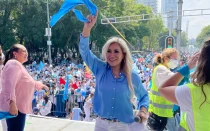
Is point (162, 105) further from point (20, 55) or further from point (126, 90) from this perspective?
point (20, 55)

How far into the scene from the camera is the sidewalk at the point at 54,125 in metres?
4.80

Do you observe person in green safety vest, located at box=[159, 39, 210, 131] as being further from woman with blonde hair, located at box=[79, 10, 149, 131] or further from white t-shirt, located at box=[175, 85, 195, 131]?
woman with blonde hair, located at box=[79, 10, 149, 131]

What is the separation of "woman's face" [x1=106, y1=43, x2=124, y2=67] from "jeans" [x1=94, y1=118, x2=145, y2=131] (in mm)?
515

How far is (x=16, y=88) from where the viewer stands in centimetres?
300

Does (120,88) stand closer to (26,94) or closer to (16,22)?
(26,94)

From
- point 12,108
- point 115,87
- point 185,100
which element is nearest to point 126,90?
point 115,87

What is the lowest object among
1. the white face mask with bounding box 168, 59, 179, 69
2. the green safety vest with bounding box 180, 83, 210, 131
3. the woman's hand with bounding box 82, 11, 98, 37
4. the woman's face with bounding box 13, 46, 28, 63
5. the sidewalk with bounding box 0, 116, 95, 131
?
the sidewalk with bounding box 0, 116, 95, 131

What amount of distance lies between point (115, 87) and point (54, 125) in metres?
2.93

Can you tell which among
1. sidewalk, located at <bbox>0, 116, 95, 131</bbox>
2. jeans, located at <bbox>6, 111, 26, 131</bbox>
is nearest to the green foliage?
sidewalk, located at <bbox>0, 116, 95, 131</bbox>

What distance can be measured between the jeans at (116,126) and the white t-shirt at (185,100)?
0.87m

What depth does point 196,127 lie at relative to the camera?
156 centimetres

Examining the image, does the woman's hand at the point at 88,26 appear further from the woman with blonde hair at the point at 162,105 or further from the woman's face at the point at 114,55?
the woman with blonde hair at the point at 162,105

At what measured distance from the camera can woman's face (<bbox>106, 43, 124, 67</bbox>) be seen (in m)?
2.50

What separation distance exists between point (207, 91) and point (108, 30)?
37.5 m
